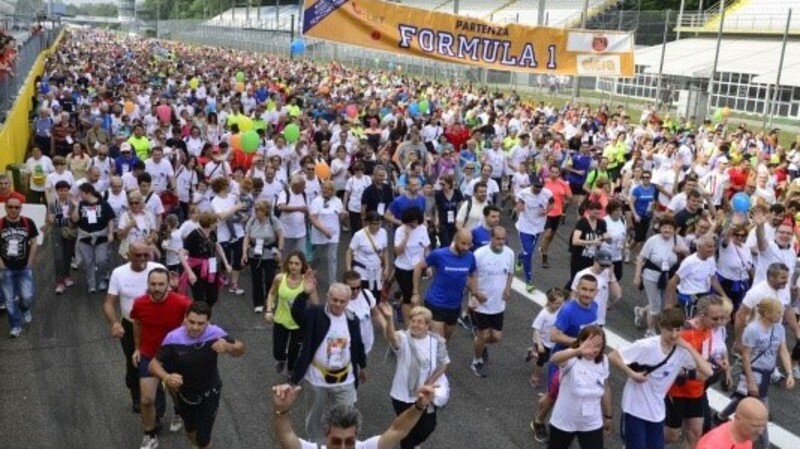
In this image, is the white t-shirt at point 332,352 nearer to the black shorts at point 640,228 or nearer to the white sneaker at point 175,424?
the white sneaker at point 175,424

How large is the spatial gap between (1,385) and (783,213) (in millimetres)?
8894

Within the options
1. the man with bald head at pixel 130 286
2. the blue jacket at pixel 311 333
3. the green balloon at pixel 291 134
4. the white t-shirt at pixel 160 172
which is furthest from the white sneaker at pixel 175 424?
the green balloon at pixel 291 134

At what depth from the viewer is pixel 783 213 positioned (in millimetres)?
9891

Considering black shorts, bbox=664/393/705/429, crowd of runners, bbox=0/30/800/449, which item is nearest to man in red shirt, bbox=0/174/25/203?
crowd of runners, bbox=0/30/800/449

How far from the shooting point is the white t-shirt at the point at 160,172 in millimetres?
11755

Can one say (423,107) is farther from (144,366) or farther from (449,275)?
(144,366)

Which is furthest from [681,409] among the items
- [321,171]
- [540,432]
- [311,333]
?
[321,171]

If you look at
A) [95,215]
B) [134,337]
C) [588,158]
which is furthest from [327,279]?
[588,158]

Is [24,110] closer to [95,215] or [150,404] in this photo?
[95,215]

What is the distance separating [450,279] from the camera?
7.66 metres

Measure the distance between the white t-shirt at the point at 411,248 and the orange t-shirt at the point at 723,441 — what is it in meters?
4.60

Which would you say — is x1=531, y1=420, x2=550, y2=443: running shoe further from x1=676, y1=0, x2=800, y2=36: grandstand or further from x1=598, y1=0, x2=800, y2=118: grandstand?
x1=676, y1=0, x2=800, y2=36: grandstand

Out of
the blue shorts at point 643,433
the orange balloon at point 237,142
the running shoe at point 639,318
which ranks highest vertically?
the orange balloon at point 237,142

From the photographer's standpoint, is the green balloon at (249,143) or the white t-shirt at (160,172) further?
the green balloon at (249,143)
